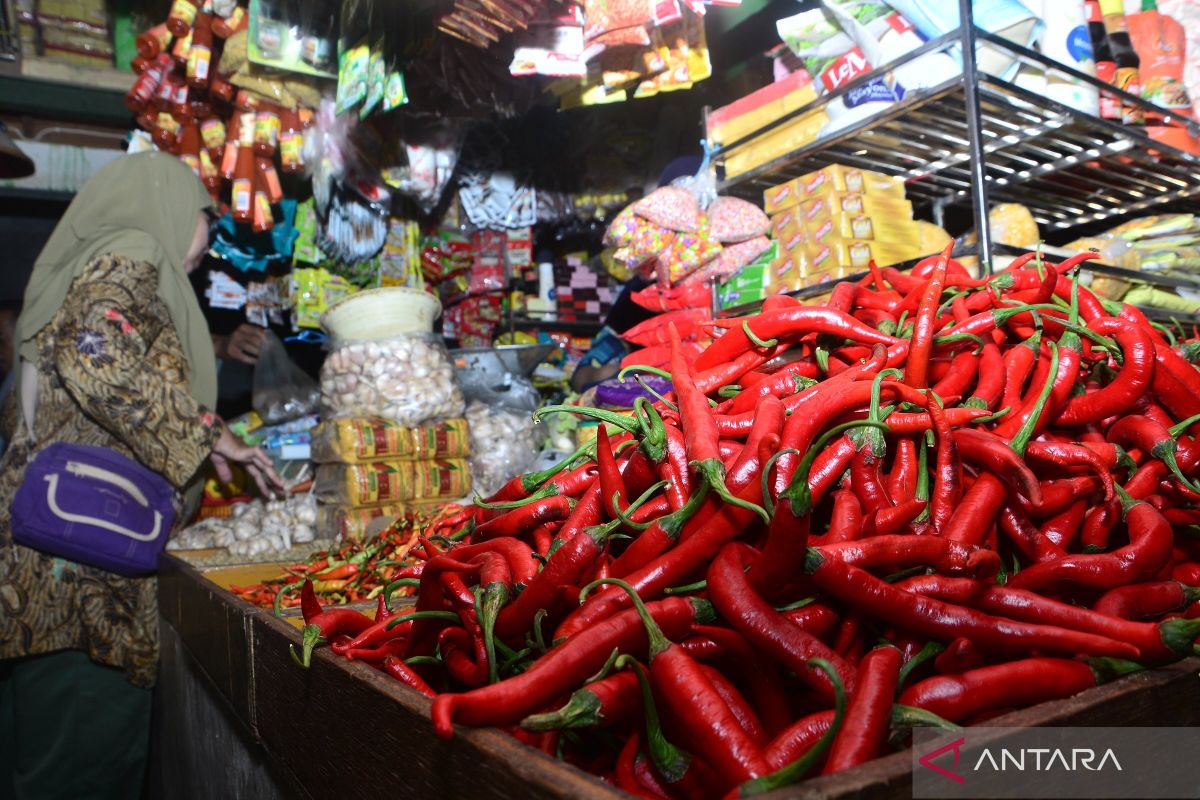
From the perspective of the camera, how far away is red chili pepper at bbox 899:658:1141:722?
32.4 inches

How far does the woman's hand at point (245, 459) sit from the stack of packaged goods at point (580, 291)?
2749mm

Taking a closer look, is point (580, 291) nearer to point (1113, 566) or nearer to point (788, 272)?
point (788, 272)

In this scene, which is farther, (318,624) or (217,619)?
(217,619)

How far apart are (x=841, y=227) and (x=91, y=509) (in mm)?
2862

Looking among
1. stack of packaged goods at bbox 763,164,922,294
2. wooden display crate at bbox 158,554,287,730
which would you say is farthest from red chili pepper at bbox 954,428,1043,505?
stack of packaged goods at bbox 763,164,922,294

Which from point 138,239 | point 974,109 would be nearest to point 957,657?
point 974,109

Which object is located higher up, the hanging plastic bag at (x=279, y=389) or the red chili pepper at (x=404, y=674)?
the hanging plastic bag at (x=279, y=389)

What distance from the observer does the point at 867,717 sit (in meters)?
0.74

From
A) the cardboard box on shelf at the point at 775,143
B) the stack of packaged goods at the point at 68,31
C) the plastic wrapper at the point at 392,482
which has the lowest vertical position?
the plastic wrapper at the point at 392,482

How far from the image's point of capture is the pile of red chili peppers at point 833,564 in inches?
32.4

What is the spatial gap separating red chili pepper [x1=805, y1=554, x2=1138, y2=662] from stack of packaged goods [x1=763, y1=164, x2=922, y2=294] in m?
2.08

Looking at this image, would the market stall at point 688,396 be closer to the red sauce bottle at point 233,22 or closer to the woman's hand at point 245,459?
the red sauce bottle at point 233,22

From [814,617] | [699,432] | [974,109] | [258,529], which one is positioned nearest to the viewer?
[814,617]

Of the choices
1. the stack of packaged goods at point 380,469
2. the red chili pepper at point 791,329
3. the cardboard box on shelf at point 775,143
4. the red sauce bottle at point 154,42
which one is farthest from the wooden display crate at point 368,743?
the red sauce bottle at point 154,42
